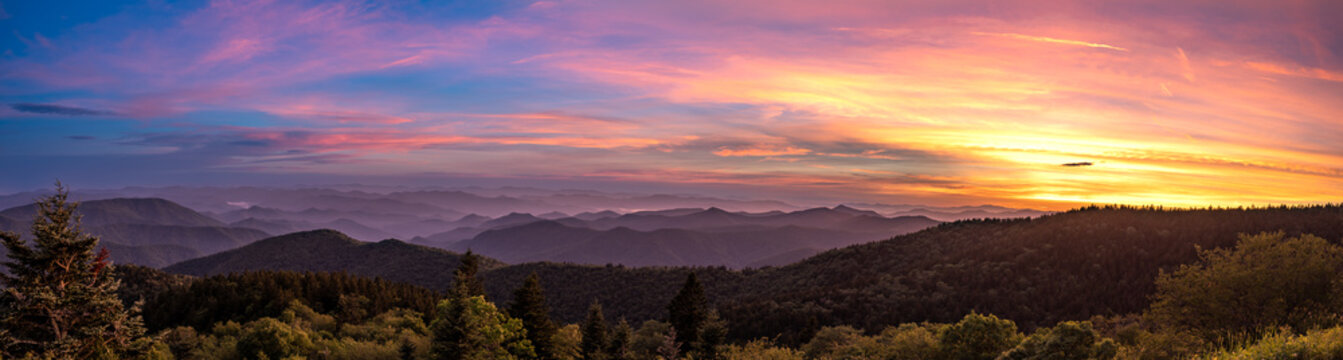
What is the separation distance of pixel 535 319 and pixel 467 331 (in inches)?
564

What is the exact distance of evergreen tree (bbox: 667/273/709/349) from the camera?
59281 mm

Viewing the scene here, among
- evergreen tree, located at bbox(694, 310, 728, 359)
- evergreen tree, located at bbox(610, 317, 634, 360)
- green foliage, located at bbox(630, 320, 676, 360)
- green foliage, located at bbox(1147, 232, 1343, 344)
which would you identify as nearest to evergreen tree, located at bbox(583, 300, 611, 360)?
evergreen tree, located at bbox(610, 317, 634, 360)

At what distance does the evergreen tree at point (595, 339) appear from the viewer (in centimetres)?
5591

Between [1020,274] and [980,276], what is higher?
[1020,274]

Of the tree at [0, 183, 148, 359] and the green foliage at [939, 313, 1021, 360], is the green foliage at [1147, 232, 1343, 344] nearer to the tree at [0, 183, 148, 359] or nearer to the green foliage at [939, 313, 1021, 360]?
the green foliage at [939, 313, 1021, 360]

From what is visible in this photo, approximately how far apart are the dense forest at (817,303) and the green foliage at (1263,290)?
101 millimetres

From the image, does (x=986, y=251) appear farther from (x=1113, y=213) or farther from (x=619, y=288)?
(x=619, y=288)

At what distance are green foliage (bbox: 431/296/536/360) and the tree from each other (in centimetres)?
1719

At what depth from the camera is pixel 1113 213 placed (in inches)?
5399

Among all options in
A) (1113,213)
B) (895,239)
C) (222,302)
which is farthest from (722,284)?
(222,302)

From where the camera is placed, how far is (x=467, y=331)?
124 ft

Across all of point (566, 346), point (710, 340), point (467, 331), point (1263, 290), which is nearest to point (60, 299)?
point (467, 331)

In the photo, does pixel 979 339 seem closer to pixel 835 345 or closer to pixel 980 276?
pixel 835 345

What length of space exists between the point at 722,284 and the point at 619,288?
28.4 meters
